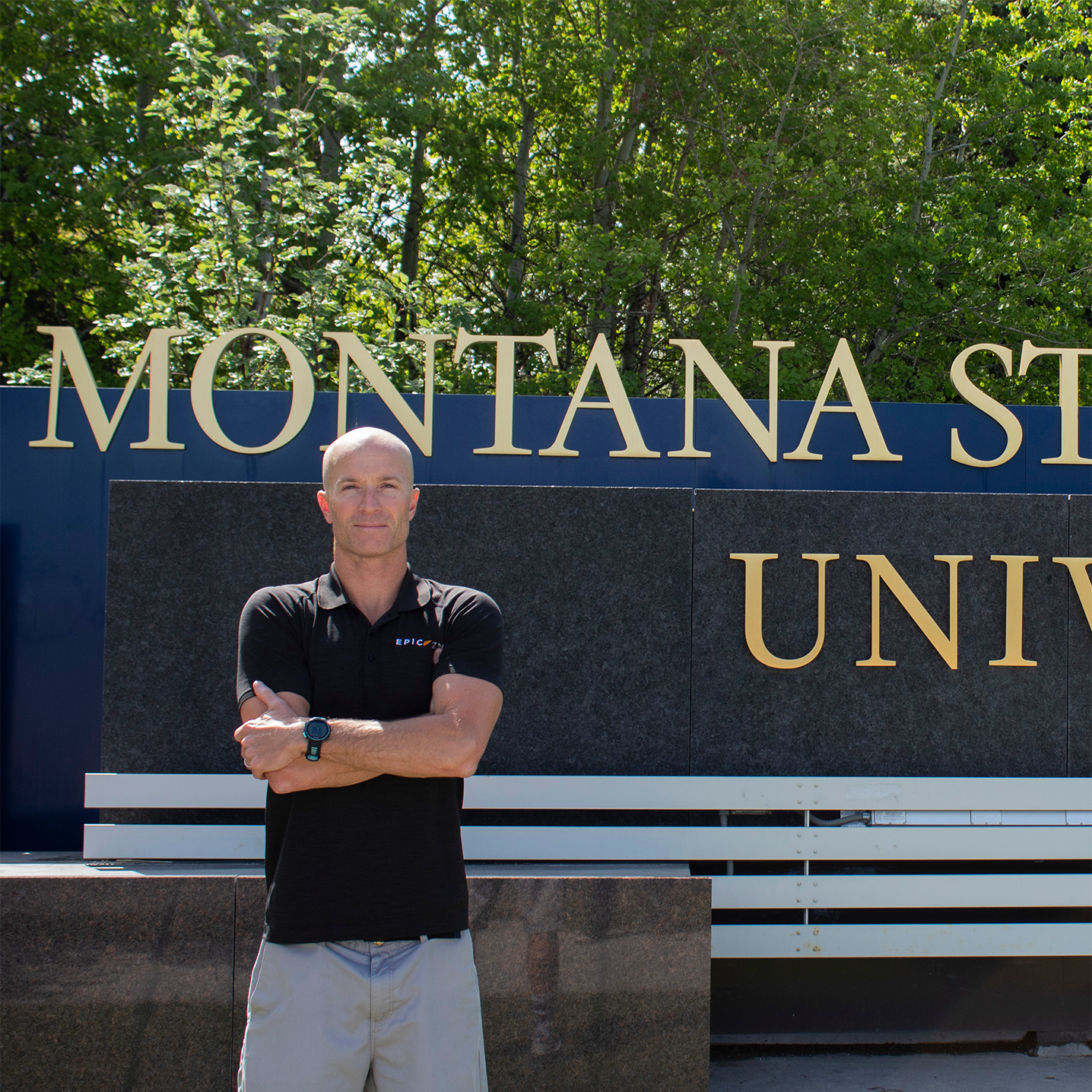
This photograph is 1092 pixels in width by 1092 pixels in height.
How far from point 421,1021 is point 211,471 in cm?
366

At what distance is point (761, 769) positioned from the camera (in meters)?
4.42

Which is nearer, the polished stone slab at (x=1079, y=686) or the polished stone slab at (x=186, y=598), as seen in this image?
the polished stone slab at (x=186, y=598)

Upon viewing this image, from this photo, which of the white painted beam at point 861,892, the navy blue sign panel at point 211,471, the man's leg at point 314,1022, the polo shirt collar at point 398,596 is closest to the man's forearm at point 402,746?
the polo shirt collar at point 398,596

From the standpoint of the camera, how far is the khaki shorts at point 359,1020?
232 centimetres

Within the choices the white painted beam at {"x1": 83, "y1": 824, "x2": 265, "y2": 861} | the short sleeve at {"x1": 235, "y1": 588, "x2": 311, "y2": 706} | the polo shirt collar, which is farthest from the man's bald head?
the white painted beam at {"x1": 83, "y1": 824, "x2": 265, "y2": 861}

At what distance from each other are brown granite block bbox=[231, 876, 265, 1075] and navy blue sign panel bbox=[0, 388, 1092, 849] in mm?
1844

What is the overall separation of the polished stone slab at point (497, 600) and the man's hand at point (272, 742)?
199cm

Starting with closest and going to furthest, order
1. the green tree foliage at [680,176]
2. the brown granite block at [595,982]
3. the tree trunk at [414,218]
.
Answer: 1. the brown granite block at [595,982]
2. the green tree foliage at [680,176]
3. the tree trunk at [414,218]

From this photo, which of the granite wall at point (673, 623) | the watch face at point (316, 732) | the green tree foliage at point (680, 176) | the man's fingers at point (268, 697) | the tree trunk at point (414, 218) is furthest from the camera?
the tree trunk at point (414, 218)

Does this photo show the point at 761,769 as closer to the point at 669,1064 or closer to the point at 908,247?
the point at 669,1064

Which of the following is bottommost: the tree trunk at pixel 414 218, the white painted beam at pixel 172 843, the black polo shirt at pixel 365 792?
the white painted beam at pixel 172 843

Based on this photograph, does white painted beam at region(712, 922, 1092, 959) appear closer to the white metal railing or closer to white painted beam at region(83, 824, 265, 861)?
the white metal railing

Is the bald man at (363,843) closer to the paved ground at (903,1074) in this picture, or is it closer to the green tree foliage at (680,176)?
the paved ground at (903,1074)

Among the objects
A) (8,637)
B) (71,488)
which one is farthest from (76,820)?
(71,488)
